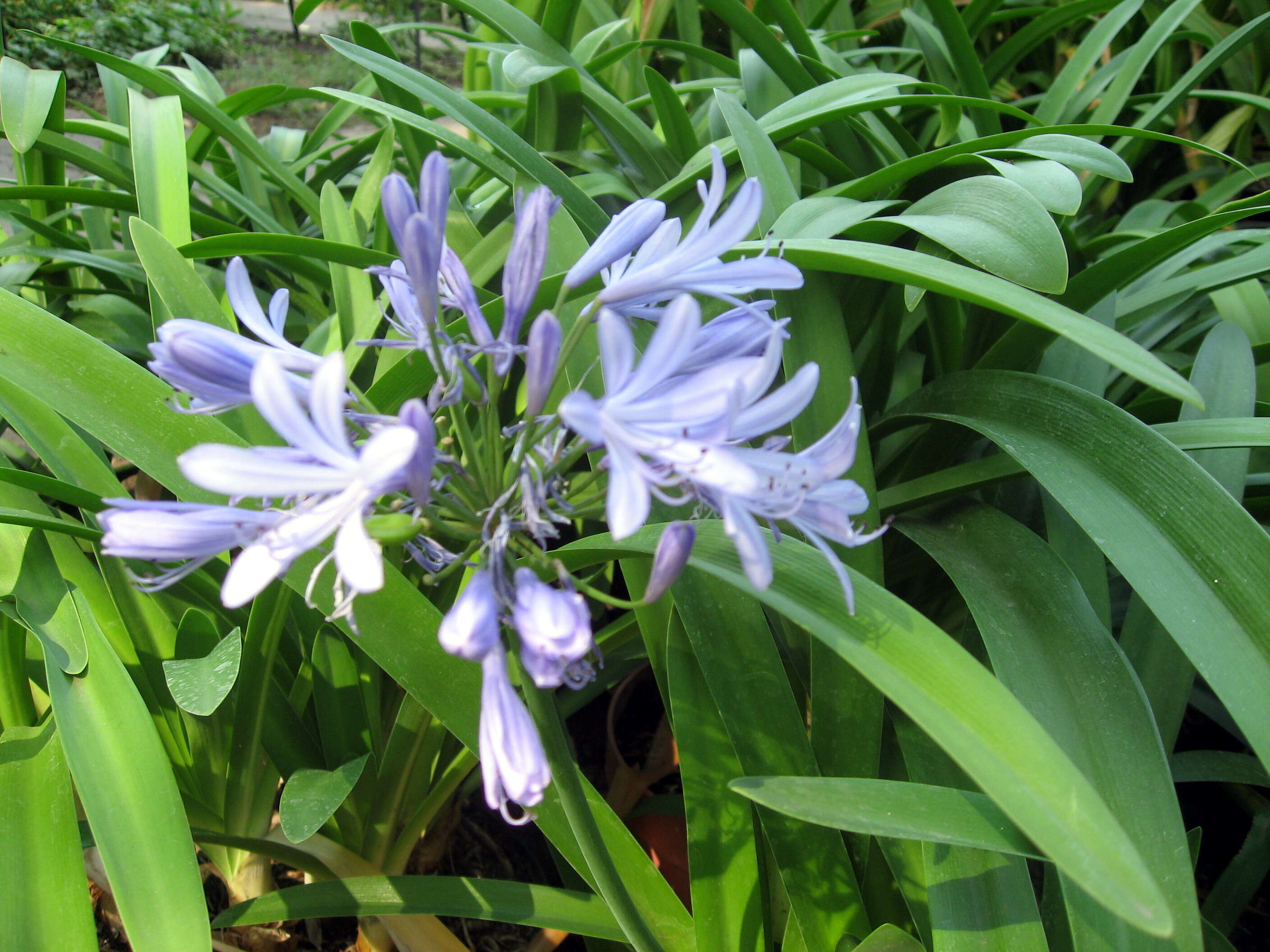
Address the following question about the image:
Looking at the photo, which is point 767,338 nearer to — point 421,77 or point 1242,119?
point 421,77

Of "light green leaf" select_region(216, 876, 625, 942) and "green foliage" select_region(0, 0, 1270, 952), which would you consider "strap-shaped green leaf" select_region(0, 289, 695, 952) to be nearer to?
"green foliage" select_region(0, 0, 1270, 952)

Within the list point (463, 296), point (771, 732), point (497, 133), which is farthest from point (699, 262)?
point (497, 133)

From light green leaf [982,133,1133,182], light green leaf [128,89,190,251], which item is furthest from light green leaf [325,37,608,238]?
light green leaf [982,133,1133,182]

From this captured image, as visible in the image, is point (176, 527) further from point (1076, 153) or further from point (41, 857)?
point (1076, 153)

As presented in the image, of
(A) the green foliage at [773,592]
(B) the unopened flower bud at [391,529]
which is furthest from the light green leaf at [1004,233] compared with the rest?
(B) the unopened flower bud at [391,529]

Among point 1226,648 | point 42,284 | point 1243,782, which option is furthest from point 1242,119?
point 42,284

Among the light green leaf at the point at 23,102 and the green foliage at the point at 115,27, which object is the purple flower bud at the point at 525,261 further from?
the green foliage at the point at 115,27

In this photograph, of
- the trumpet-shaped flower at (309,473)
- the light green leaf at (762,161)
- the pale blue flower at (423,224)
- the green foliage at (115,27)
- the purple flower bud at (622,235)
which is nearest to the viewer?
the trumpet-shaped flower at (309,473)
